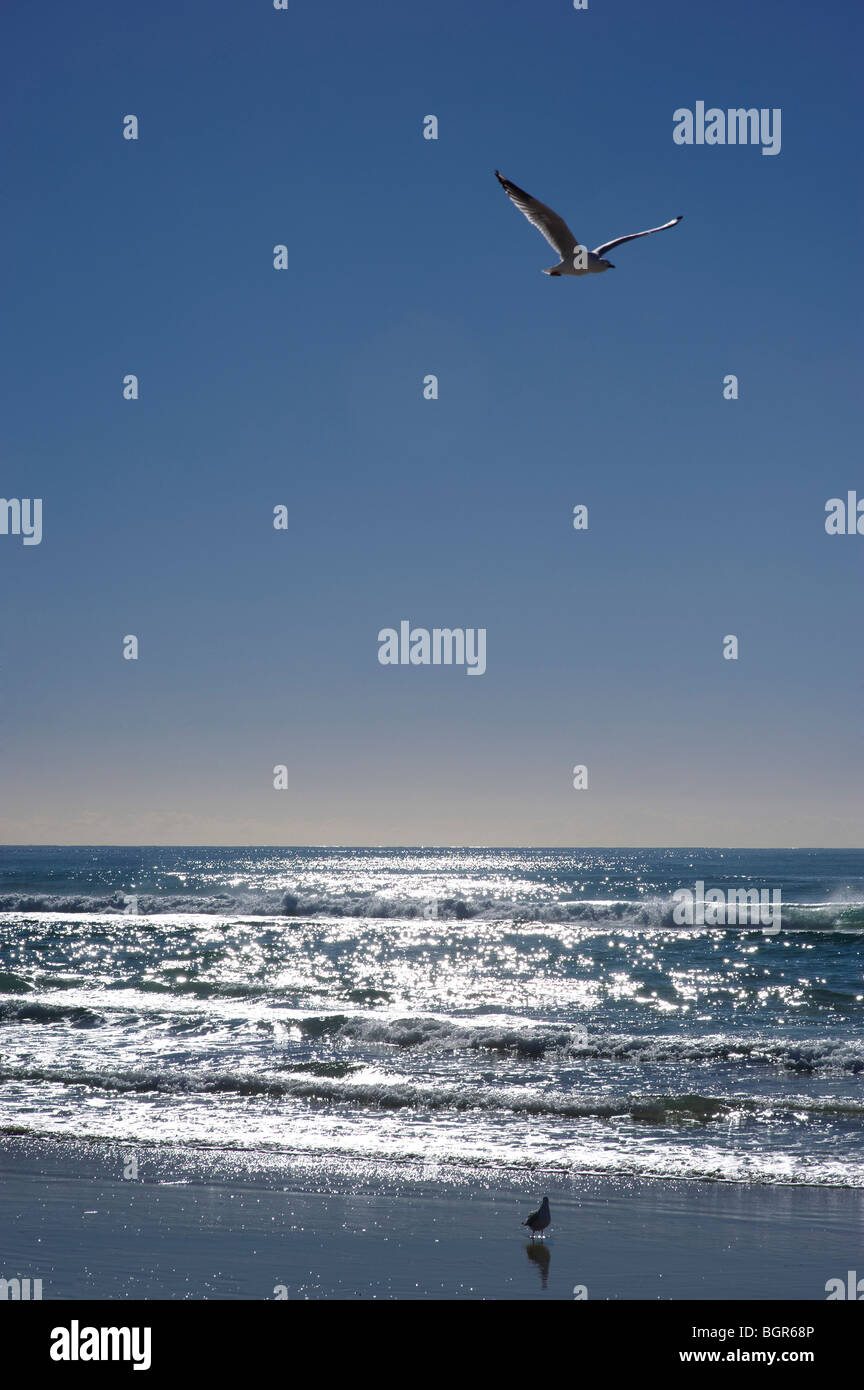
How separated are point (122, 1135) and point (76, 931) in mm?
29349

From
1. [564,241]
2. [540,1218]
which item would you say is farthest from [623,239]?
[540,1218]

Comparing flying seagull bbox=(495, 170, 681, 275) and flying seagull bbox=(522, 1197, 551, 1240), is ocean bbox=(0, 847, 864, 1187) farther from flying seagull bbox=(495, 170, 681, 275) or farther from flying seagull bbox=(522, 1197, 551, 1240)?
flying seagull bbox=(495, 170, 681, 275)

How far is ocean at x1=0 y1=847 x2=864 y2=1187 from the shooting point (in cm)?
1067

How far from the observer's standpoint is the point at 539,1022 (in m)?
17.7

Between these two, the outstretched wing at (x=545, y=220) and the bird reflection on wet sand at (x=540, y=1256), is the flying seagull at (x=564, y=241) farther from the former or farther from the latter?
the bird reflection on wet sand at (x=540, y=1256)

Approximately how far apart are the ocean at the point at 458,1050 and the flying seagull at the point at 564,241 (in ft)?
28.0

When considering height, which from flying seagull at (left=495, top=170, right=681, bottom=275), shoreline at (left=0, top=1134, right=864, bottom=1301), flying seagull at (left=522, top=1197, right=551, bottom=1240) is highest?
flying seagull at (left=495, top=170, right=681, bottom=275)

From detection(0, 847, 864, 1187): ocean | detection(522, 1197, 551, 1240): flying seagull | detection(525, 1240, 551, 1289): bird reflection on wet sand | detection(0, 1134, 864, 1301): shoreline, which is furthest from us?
detection(0, 847, 864, 1187): ocean

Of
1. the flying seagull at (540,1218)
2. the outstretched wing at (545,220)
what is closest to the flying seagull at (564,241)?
the outstretched wing at (545,220)

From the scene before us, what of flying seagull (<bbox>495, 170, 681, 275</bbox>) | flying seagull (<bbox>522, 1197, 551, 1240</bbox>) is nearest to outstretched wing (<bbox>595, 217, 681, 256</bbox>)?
flying seagull (<bbox>495, 170, 681, 275</bbox>)

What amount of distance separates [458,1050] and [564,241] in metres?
11.1

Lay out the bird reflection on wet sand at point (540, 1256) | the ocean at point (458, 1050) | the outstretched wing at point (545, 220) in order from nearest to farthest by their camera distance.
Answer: the bird reflection on wet sand at point (540, 1256)
the outstretched wing at point (545, 220)
the ocean at point (458, 1050)

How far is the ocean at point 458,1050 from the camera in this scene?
1067 centimetres
